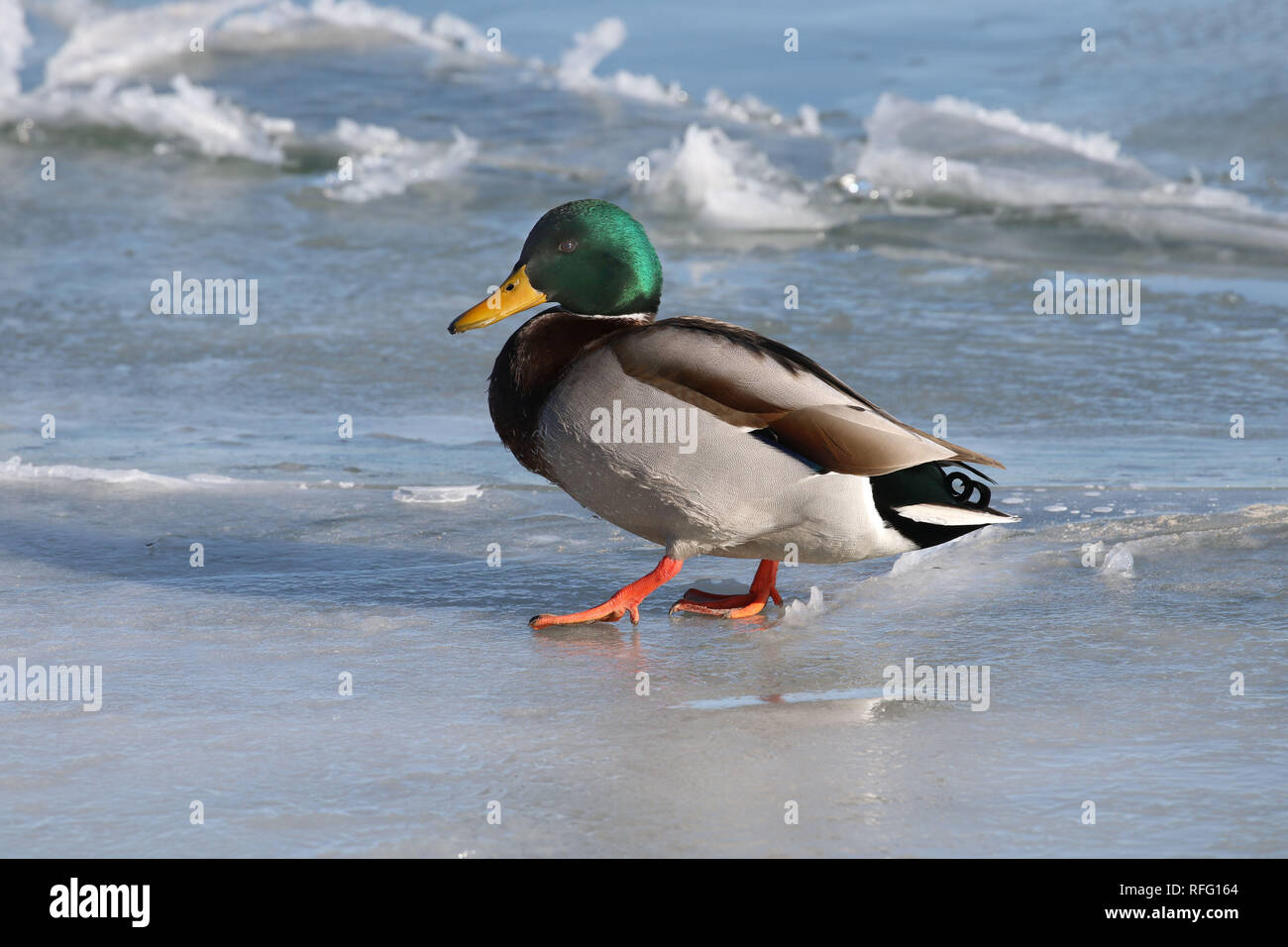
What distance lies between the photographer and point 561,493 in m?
5.11

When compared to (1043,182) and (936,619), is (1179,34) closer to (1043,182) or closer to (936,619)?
(1043,182)

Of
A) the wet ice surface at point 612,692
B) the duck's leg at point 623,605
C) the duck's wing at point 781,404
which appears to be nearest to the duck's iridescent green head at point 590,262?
the duck's wing at point 781,404

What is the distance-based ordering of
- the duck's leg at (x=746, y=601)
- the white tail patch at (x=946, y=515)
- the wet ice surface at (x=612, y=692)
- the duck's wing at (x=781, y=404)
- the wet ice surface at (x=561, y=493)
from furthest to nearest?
1. the duck's leg at (x=746, y=601)
2. the white tail patch at (x=946, y=515)
3. the duck's wing at (x=781, y=404)
4. the wet ice surface at (x=561, y=493)
5. the wet ice surface at (x=612, y=692)

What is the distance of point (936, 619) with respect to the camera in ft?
12.1

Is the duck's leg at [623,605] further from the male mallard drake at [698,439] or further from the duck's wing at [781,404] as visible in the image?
the duck's wing at [781,404]

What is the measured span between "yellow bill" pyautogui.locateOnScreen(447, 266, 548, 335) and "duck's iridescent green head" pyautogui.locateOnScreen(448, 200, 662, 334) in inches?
0.7

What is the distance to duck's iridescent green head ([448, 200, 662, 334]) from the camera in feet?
12.8

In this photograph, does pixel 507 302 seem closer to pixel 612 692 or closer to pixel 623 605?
pixel 623 605

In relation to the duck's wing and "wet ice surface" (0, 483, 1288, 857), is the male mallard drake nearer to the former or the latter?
the duck's wing

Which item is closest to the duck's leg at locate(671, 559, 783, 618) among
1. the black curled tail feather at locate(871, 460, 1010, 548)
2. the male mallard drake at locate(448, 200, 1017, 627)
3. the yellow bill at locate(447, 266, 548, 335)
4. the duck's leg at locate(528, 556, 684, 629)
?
the male mallard drake at locate(448, 200, 1017, 627)

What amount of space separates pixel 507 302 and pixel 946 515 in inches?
46.1

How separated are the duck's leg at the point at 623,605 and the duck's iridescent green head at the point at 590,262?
2.06 feet

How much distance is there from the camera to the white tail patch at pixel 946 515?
367 centimetres
